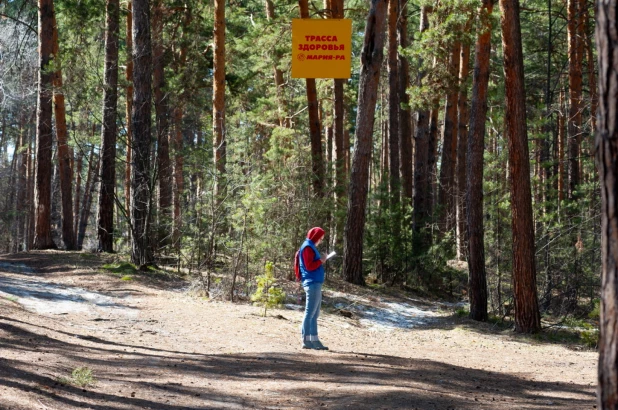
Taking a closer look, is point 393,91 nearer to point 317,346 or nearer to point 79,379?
point 317,346

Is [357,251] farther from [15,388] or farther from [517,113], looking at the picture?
[15,388]

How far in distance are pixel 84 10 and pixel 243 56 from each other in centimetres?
723

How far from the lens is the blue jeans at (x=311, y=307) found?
9672 millimetres

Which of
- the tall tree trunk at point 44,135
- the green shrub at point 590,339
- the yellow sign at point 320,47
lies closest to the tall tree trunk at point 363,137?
the yellow sign at point 320,47

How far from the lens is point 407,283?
1984cm

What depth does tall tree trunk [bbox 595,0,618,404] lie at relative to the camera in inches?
126

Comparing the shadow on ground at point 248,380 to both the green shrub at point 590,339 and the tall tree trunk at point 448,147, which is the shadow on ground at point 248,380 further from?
the tall tree trunk at point 448,147

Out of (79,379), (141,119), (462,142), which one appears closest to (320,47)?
(141,119)

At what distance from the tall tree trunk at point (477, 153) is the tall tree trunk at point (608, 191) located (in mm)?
10685

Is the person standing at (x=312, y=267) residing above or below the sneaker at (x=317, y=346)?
above

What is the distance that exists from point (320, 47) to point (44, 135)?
8060 mm

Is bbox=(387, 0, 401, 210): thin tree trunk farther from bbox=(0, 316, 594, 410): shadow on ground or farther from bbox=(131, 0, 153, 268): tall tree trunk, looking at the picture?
bbox=(0, 316, 594, 410): shadow on ground

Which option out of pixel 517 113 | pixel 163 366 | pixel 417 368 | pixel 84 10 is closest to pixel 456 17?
pixel 517 113

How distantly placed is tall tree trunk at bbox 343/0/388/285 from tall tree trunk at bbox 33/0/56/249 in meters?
8.01
